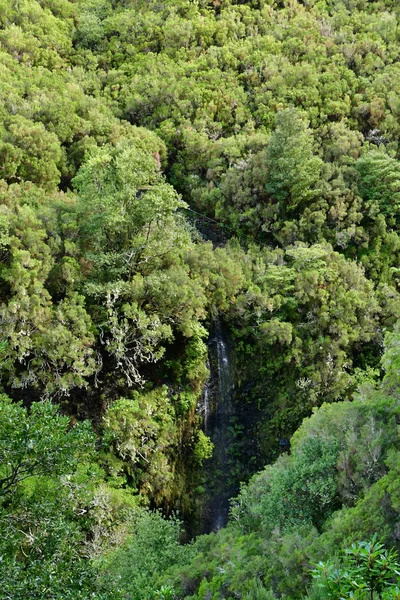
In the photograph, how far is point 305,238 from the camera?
26.3 metres

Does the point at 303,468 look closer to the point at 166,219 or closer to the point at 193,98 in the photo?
the point at 166,219

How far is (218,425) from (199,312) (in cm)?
553

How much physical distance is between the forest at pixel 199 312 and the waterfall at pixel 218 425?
0.09 metres

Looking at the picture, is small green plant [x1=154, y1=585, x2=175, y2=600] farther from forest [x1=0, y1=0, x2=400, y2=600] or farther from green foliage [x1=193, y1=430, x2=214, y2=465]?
green foliage [x1=193, y1=430, x2=214, y2=465]

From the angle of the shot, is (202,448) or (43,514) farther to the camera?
(202,448)

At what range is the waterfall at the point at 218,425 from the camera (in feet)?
67.4

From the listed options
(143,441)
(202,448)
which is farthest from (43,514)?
(202,448)

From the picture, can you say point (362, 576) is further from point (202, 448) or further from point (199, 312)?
point (202, 448)

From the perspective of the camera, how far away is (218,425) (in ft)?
72.4

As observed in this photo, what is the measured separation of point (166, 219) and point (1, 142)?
8220 millimetres

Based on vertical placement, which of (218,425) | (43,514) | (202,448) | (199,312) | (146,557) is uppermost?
(43,514)

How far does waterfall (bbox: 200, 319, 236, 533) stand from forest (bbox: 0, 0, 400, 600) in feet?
0.30

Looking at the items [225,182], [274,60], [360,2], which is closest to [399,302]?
[225,182]

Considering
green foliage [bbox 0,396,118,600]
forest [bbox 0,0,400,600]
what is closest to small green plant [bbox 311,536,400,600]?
forest [bbox 0,0,400,600]
